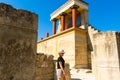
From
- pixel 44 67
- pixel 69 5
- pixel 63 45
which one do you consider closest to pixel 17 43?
pixel 44 67

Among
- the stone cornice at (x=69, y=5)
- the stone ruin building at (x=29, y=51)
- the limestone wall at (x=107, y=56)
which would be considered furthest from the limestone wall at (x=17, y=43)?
the stone cornice at (x=69, y=5)

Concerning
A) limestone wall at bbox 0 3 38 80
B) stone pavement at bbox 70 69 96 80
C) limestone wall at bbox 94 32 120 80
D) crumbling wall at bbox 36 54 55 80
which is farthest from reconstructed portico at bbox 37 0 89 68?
limestone wall at bbox 0 3 38 80

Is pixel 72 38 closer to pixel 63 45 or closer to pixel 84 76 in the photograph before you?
pixel 63 45

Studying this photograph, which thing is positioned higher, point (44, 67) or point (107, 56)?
point (107, 56)

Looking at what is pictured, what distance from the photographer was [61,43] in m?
14.7

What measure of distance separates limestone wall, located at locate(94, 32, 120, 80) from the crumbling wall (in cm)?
293

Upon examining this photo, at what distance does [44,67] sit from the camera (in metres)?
6.57

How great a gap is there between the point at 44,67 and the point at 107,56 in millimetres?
3386

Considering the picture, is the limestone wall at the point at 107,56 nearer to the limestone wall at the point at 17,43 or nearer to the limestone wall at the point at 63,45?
the limestone wall at the point at 17,43

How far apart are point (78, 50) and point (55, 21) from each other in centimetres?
904

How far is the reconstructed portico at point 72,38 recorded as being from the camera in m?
12.8

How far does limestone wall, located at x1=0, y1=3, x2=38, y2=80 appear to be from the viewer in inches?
93.8

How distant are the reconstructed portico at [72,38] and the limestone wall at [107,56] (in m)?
8.00

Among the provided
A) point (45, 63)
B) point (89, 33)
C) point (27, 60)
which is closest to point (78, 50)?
point (89, 33)
